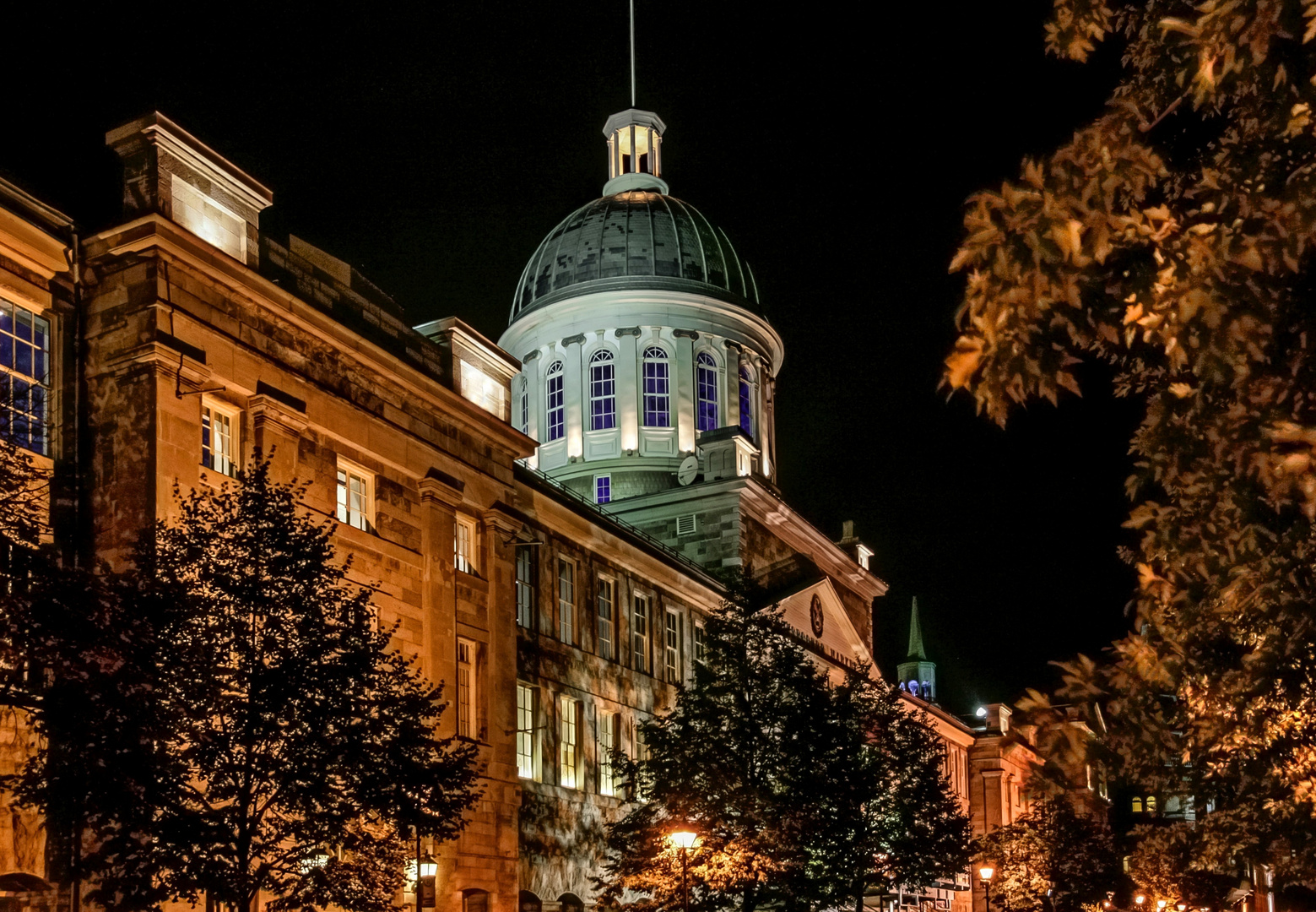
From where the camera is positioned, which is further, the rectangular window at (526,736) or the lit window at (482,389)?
the rectangular window at (526,736)

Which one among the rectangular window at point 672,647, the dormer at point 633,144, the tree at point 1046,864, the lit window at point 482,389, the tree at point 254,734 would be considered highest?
the dormer at point 633,144

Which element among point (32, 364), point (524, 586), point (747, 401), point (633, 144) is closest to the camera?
point (32, 364)

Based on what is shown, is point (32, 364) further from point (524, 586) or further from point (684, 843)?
point (524, 586)

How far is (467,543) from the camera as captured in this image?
3528 cm

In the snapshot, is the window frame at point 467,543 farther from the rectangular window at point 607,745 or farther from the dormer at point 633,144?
the dormer at point 633,144

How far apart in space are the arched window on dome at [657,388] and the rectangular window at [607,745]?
21.7 m

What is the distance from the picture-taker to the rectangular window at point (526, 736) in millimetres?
38781

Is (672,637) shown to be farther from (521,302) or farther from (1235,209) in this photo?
(1235,209)

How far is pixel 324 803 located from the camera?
21.9 meters

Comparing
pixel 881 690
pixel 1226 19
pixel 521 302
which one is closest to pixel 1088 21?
pixel 1226 19

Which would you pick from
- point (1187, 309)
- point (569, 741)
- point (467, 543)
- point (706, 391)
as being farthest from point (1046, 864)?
point (1187, 309)

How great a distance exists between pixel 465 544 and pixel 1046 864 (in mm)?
37023

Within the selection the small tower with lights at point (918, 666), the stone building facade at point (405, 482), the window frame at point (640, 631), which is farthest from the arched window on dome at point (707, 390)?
the small tower with lights at point (918, 666)

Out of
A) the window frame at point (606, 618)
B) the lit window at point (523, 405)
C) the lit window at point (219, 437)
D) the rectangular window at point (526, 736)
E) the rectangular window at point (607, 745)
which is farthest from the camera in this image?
the lit window at point (523, 405)
